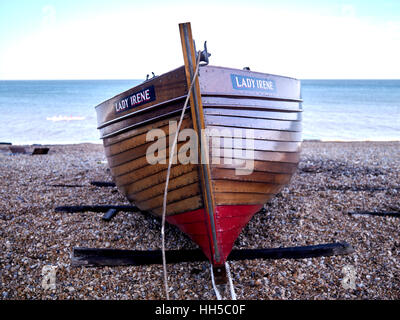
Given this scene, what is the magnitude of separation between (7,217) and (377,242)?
556 centimetres

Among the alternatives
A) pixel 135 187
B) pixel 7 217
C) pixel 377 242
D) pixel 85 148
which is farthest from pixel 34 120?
pixel 377 242

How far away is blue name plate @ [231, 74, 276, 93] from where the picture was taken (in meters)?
3.09

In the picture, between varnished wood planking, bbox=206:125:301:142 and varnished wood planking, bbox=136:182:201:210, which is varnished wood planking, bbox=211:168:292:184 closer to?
varnished wood planking, bbox=136:182:201:210

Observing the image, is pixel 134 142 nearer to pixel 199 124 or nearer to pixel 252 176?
pixel 199 124

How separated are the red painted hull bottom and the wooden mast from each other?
36mm

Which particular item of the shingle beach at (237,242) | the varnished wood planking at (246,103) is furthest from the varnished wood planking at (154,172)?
the shingle beach at (237,242)

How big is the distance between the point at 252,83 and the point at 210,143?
93cm

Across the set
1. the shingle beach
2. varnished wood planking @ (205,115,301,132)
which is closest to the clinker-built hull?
varnished wood planking @ (205,115,301,132)

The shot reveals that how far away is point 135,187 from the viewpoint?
3701 millimetres

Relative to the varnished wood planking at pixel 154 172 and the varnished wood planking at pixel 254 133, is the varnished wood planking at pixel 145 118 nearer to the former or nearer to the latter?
the varnished wood planking at pixel 254 133

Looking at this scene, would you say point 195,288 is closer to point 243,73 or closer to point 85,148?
point 243,73

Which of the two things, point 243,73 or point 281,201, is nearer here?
point 243,73

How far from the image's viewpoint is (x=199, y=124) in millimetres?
2863

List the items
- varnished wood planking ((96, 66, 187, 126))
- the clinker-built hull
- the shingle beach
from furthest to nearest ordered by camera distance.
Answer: the shingle beach, the clinker-built hull, varnished wood planking ((96, 66, 187, 126))
